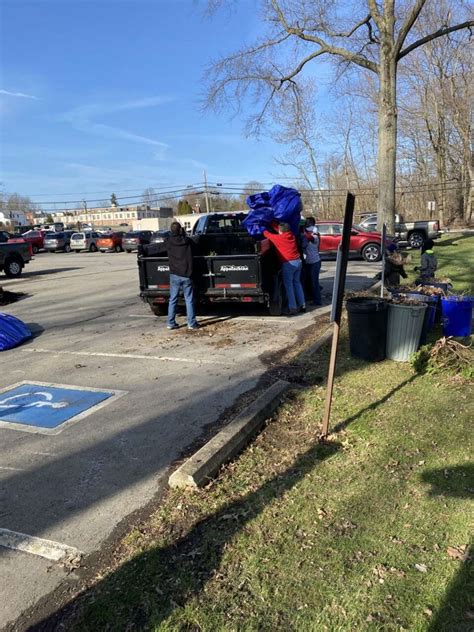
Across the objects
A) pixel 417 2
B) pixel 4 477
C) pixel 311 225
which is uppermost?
pixel 417 2

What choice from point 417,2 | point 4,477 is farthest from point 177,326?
point 417,2

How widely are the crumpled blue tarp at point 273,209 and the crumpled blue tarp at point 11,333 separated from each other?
447cm

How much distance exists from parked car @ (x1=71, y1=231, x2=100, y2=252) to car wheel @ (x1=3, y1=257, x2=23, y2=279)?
68.0 ft

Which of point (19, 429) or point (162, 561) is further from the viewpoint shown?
point (19, 429)

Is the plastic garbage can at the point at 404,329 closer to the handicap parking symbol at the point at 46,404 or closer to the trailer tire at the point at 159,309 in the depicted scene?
the handicap parking symbol at the point at 46,404

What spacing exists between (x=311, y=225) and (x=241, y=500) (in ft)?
27.5

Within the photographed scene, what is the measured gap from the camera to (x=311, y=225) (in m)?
10.8

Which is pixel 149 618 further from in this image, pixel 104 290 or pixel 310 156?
pixel 310 156

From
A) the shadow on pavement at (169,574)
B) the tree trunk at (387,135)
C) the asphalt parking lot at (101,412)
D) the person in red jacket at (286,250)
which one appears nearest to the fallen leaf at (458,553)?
the shadow on pavement at (169,574)

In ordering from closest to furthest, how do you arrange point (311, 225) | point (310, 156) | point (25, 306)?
point (311, 225) → point (25, 306) → point (310, 156)

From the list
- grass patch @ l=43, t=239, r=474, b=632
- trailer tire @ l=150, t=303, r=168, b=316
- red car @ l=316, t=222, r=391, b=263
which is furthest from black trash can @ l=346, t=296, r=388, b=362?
red car @ l=316, t=222, r=391, b=263

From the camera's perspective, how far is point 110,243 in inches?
1548

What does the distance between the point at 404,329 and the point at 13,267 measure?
61.0 ft

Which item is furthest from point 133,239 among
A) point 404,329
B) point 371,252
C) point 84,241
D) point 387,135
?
point 404,329
